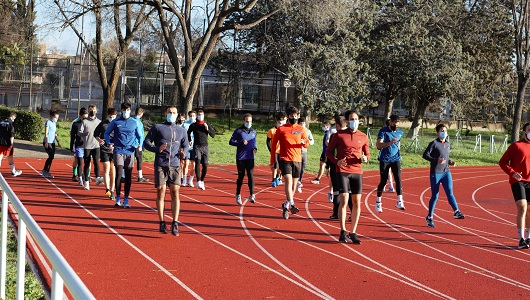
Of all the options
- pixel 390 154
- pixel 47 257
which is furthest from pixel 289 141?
pixel 47 257

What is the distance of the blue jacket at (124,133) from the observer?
13.7 metres

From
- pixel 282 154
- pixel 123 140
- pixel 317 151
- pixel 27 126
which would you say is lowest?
pixel 317 151

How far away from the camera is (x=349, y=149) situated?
1094 cm

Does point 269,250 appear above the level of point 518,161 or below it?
below

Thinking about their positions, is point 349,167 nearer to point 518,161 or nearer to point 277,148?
point 518,161

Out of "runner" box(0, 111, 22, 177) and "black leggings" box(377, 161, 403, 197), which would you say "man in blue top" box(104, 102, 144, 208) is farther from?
"runner" box(0, 111, 22, 177)

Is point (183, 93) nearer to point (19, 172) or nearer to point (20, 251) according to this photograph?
point (19, 172)

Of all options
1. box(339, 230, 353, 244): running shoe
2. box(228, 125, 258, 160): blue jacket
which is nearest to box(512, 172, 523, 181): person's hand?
box(339, 230, 353, 244): running shoe

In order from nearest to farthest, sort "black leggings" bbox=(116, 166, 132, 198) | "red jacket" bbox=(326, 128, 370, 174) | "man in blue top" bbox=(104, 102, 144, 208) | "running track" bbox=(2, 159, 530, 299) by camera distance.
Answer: "running track" bbox=(2, 159, 530, 299) < "red jacket" bbox=(326, 128, 370, 174) < "black leggings" bbox=(116, 166, 132, 198) < "man in blue top" bbox=(104, 102, 144, 208)

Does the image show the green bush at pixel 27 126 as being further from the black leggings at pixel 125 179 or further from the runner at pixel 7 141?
the black leggings at pixel 125 179

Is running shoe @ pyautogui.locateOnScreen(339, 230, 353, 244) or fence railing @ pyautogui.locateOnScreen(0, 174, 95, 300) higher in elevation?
fence railing @ pyautogui.locateOnScreen(0, 174, 95, 300)

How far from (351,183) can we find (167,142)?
2.91 meters

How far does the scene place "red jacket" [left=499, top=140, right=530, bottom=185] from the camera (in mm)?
10938

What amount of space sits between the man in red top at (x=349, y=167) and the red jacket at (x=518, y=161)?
2196 mm
